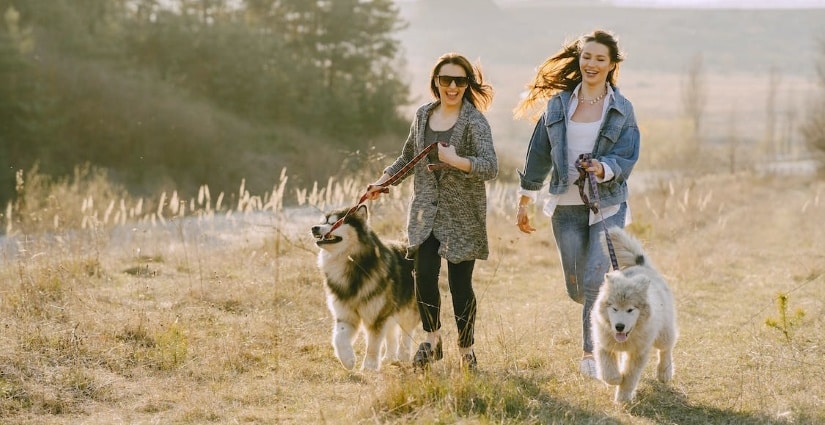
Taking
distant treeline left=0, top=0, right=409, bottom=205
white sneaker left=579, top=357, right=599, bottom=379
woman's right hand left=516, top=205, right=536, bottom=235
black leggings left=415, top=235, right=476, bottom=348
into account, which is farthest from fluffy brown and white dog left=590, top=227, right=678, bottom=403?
distant treeline left=0, top=0, right=409, bottom=205

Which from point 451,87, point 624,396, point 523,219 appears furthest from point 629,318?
point 451,87

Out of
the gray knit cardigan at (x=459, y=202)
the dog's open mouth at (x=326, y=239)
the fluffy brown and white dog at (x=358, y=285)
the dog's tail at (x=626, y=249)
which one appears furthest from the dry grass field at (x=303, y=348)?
the dog's open mouth at (x=326, y=239)

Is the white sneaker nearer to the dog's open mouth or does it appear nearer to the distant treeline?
the dog's open mouth

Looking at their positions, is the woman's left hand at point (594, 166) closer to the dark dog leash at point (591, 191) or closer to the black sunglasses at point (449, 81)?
the dark dog leash at point (591, 191)

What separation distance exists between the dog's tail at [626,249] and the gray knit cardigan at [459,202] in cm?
84

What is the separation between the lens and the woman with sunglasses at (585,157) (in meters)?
5.17

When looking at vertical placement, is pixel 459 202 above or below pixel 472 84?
below

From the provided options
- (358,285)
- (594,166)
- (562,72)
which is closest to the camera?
(594,166)

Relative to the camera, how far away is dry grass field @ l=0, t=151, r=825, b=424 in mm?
4676

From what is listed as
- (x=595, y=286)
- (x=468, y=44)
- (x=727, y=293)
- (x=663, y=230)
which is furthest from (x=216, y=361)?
(x=468, y=44)

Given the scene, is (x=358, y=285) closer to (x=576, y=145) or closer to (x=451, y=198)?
(x=451, y=198)

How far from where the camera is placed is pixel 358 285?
5.79m

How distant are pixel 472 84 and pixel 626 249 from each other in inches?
59.3

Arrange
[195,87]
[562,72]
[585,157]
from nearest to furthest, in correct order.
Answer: [585,157]
[562,72]
[195,87]
